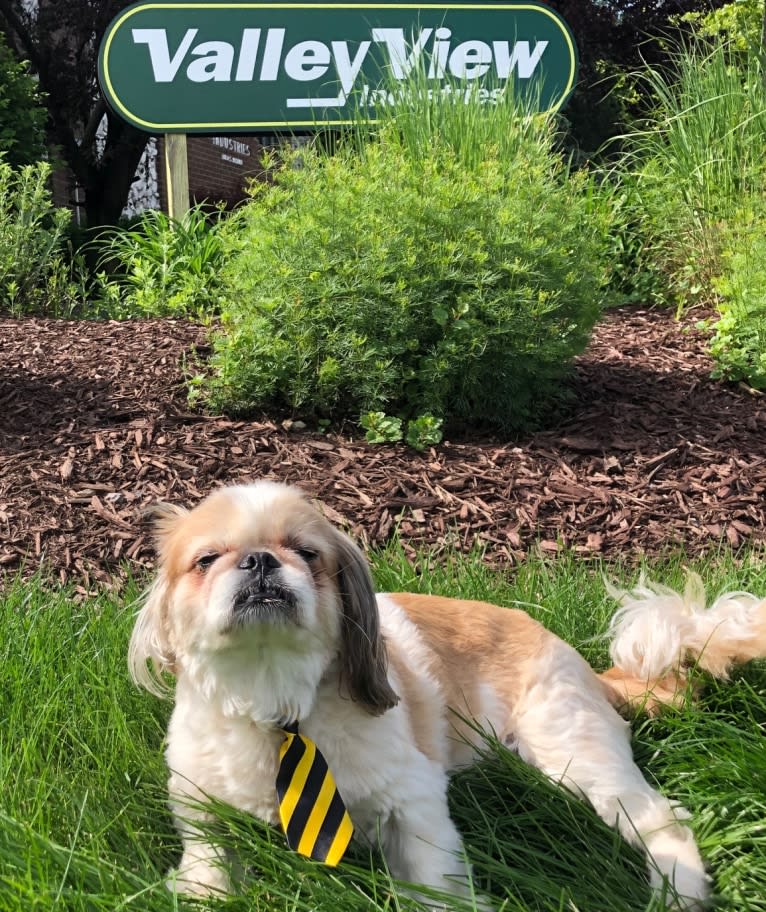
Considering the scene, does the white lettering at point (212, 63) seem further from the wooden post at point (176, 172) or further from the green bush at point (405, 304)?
the green bush at point (405, 304)

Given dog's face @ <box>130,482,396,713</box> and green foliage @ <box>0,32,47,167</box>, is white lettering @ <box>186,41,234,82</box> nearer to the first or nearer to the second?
green foliage @ <box>0,32,47,167</box>

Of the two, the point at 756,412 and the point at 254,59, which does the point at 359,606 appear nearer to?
the point at 756,412

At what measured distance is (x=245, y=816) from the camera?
7.31 feet

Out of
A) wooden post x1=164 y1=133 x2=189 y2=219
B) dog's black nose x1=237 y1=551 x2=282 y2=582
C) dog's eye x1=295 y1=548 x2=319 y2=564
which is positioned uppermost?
wooden post x1=164 y1=133 x2=189 y2=219

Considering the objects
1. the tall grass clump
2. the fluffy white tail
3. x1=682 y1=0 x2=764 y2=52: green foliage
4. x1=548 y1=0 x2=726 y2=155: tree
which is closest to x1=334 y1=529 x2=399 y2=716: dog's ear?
the fluffy white tail

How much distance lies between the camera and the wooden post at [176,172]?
8.66 meters

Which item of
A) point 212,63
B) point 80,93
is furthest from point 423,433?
point 80,93

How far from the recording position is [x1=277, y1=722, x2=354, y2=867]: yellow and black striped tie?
2.11 m

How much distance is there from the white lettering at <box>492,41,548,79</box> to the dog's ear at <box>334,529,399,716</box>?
782 centimetres

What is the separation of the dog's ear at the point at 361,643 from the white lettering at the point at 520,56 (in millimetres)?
7820

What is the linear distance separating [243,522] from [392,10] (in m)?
8.01

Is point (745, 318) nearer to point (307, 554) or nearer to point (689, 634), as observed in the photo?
point (689, 634)

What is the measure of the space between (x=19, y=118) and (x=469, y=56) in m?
6.98

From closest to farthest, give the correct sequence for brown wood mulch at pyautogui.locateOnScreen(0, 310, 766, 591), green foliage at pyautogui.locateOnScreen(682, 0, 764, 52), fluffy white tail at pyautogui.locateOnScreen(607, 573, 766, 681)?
fluffy white tail at pyautogui.locateOnScreen(607, 573, 766, 681), brown wood mulch at pyautogui.locateOnScreen(0, 310, 766, 591), green foliage at pyautogui.locateOnScreen(682, 0, 764, 52)
